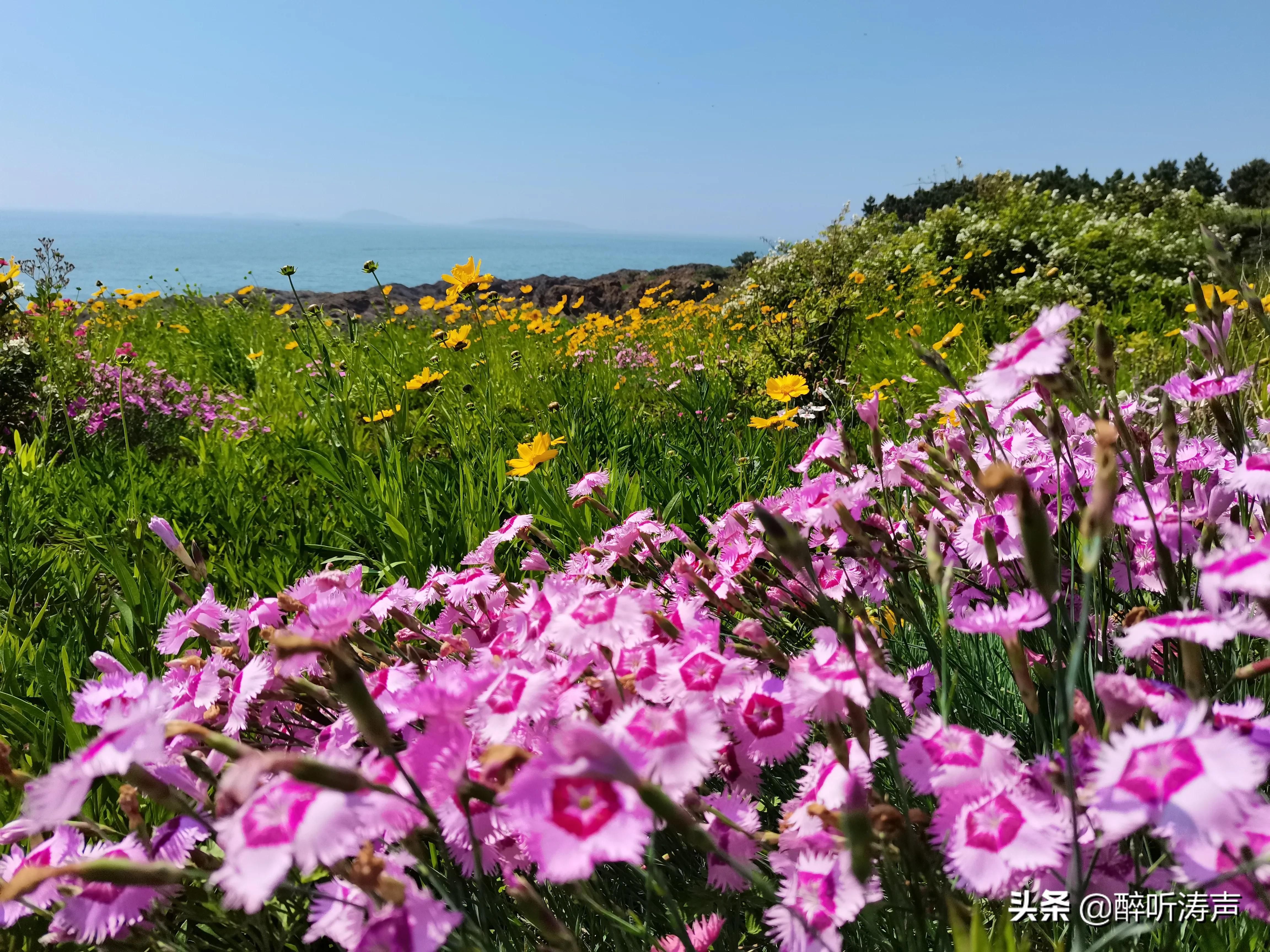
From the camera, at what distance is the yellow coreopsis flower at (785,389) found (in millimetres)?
3129

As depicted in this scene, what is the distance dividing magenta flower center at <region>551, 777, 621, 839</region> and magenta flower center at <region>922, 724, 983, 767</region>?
0.35 m

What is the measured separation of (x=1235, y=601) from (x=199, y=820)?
4.53 feet

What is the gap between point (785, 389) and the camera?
3203 millimetres

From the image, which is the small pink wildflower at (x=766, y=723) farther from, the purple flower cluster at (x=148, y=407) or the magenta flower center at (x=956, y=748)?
the purple flower cluster at (x=148, y=407)

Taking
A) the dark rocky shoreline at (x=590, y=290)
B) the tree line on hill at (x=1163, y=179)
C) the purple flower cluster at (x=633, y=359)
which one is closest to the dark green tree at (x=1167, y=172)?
the tree line on hill at (x=1163, y=179)

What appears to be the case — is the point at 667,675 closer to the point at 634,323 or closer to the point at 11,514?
the point at 11,514

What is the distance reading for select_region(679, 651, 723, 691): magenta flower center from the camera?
87 centimetres

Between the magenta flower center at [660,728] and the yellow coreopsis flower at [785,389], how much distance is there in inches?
96.3

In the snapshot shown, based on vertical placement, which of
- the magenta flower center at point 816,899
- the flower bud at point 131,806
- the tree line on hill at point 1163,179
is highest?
the tree line on hill at point 1163,179

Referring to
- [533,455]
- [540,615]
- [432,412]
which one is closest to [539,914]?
[540,615]

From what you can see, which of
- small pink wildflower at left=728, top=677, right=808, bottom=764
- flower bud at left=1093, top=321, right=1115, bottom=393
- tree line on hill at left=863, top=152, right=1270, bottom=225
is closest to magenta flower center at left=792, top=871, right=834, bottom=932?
small pink wildflower at left=728, top=677, right=808, bottom=764

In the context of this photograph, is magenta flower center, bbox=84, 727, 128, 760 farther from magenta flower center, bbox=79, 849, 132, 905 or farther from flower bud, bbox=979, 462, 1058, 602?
flower bud, bbox=979, 462, 1058, 602

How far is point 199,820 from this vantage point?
0.74 metres

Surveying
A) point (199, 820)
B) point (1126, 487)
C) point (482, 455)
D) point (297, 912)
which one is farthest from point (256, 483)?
point (1126, 487)
